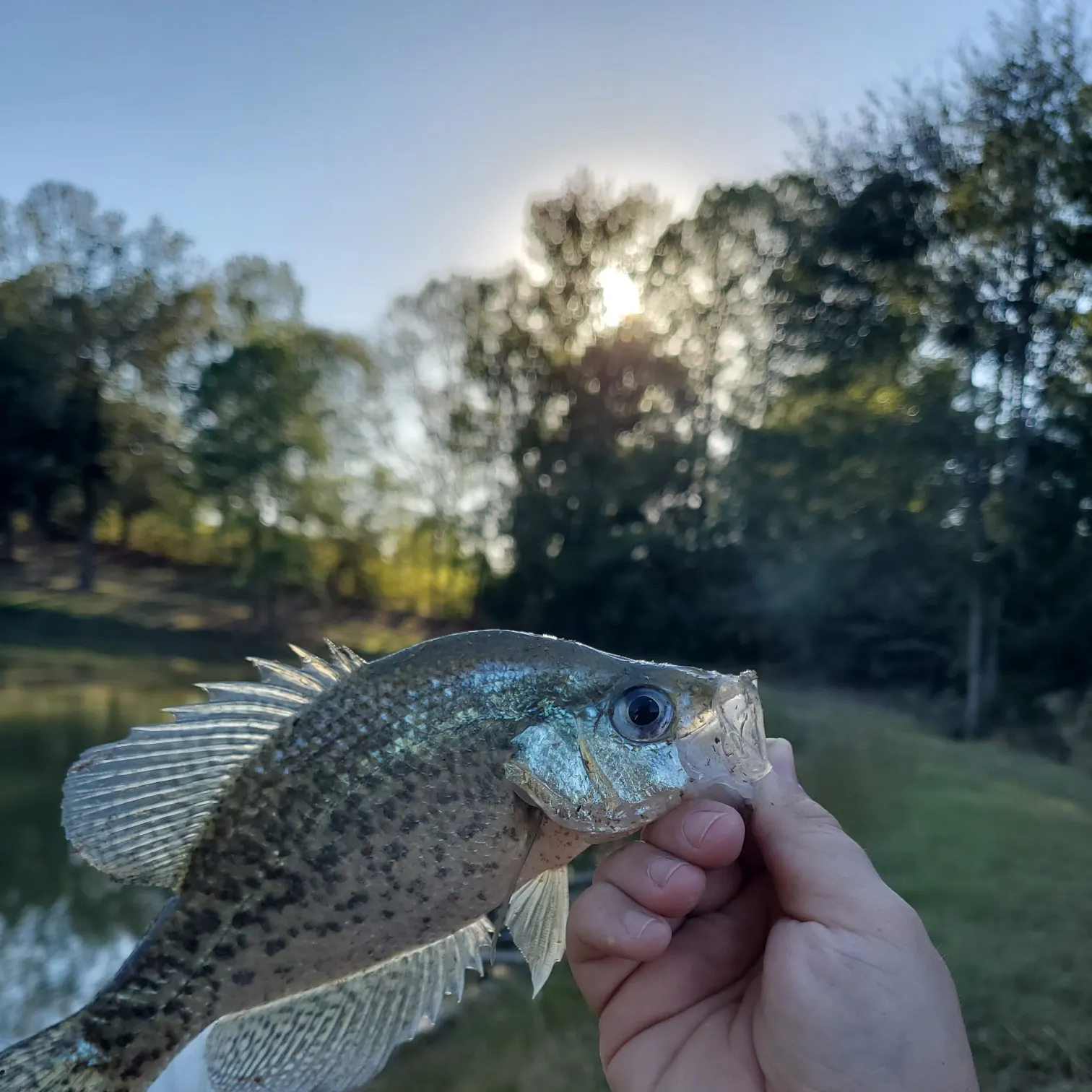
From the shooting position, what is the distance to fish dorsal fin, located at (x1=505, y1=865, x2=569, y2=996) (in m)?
1.27

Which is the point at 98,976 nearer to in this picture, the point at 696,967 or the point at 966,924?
the point at 696,967

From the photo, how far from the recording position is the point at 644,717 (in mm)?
1187

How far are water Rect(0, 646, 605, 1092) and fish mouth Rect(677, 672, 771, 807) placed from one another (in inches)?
45.0

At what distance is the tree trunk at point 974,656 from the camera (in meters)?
8.77

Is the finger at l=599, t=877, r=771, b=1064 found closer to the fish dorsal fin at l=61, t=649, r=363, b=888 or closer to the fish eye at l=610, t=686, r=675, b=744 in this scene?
the fish eye at l=610, t=686, r=675, b=744

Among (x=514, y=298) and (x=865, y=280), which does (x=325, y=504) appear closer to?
(x=514, y=298)

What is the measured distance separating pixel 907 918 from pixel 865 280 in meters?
9.08

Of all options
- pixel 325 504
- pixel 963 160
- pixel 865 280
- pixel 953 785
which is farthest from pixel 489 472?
pixel 953 785

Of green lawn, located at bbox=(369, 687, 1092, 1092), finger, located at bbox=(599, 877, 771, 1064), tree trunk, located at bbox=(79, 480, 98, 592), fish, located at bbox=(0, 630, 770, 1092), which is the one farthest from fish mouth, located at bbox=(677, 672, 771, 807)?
tree trunk, located at bbox=(79, 480, 98, 592)

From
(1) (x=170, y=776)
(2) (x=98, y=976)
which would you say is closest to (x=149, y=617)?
(2) (x=98, y=976)

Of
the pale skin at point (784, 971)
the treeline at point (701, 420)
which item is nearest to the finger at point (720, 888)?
the pale skin at point (784, 971)

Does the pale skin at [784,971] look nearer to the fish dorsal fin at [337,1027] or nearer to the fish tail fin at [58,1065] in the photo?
the fish dorsal fin at [337,1027]

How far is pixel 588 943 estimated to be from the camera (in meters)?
1.38

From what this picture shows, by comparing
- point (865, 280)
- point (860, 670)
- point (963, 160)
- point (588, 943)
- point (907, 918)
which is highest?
point (963, 160)
